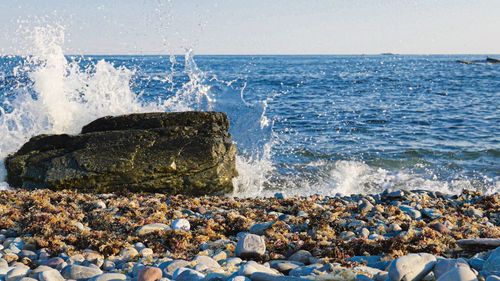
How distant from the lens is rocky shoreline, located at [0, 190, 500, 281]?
329 centimetres

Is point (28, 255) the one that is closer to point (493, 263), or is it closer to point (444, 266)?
point (444, 266)

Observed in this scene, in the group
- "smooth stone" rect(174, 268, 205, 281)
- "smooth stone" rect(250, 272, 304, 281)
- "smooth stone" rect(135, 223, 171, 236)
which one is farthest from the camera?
"smooth stone" rect(135, 223, 171, 236)

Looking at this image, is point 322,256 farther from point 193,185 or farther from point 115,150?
point 115,150

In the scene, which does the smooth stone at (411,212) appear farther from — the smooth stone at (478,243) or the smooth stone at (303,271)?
the smooth stone at (303,271)

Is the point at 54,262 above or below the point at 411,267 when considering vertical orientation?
below

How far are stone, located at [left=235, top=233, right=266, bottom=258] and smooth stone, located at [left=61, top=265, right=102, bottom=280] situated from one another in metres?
1.10

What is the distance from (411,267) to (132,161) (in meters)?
5.40

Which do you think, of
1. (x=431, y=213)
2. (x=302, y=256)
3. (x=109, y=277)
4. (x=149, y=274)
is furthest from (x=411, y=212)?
(x=109, y=277)

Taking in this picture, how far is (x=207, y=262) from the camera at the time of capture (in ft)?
12.2

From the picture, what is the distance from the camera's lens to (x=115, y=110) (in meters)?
11.3

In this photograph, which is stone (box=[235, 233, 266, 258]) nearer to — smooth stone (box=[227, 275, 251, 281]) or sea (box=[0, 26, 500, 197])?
smooth stone (box=[227, 275, 251, 281])

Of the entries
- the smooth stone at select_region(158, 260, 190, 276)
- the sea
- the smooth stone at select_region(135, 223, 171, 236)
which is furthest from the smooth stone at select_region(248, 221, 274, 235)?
the sea

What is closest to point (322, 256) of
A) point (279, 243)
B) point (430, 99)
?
point (279, 243)

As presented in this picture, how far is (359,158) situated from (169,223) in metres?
7.70
